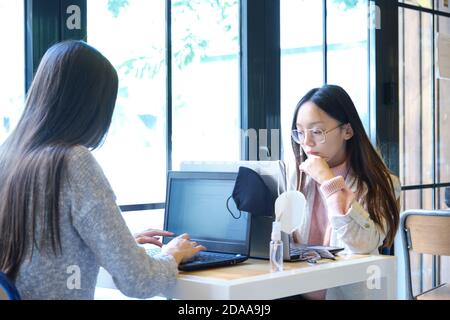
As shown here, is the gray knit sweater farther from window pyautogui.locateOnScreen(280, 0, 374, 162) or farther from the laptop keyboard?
window pyautogui.locateOnScreen(280, 0, 374, 162)

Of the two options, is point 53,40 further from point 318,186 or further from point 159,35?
point 318,186

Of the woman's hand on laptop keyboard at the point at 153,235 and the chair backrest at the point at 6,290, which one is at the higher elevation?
the woman's hand on laptop keyboard at the point at 153,235

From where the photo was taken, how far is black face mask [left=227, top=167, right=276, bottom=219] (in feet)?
6.48

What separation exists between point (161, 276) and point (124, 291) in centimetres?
10

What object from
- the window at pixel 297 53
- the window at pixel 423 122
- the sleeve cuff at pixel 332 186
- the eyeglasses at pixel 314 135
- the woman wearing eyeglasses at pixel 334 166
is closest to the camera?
the sleeve cuff at pixel 332 186

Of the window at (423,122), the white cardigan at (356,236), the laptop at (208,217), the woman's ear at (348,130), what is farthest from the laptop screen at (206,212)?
the window at (423,122)

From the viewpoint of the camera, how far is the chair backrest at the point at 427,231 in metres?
2.55

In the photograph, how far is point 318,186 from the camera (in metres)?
2.50

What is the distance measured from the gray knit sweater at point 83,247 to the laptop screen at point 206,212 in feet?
1.44

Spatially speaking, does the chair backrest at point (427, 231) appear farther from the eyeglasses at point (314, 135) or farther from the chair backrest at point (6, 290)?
the chair backrest at point (6, 290)

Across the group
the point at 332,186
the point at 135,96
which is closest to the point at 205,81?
the point at 135,96

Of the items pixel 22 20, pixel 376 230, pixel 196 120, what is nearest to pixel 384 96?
pixel 196 120

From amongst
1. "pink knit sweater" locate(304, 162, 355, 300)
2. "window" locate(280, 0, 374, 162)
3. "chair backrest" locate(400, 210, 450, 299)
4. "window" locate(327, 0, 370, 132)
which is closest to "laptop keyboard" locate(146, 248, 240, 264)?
"pink knit sweater" locate(304, 162, 355, 300)

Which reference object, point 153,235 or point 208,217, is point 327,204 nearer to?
point 208,217
